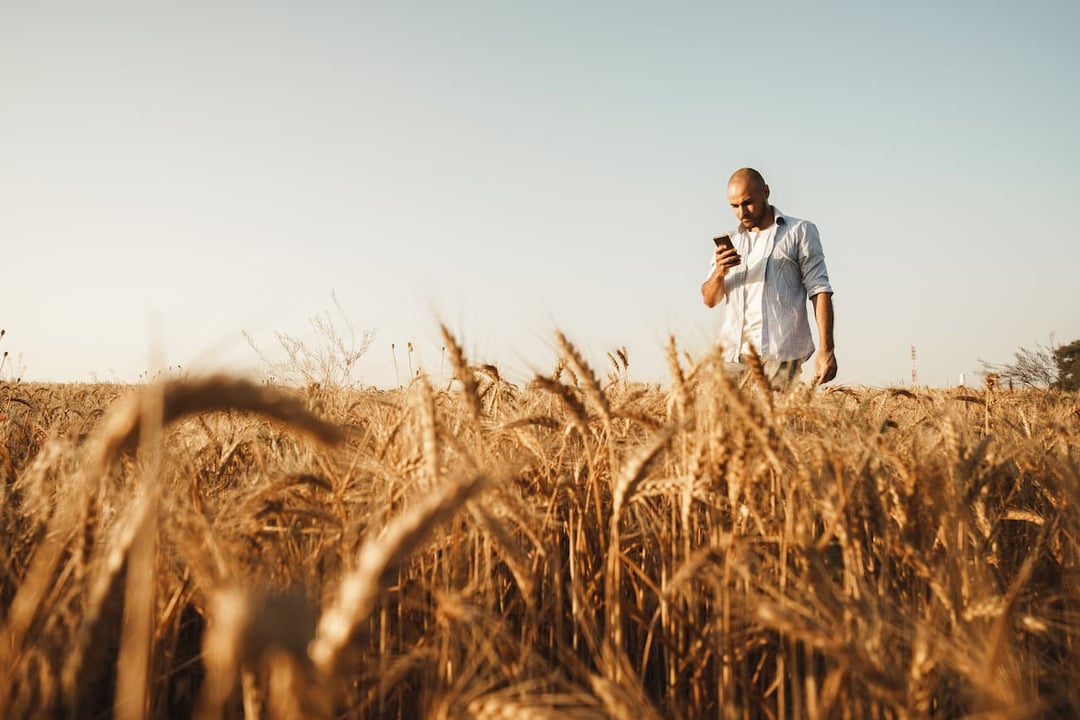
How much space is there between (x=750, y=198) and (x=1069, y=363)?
23272 mm

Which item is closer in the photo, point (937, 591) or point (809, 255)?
point (937, 591)

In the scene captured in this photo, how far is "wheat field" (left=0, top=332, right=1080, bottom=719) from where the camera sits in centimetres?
77

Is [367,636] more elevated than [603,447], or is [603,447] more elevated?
[603,447]

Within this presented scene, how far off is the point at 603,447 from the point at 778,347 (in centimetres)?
256

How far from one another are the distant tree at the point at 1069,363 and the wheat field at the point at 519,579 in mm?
22801

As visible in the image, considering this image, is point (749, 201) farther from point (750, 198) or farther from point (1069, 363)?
point (1069, 363)

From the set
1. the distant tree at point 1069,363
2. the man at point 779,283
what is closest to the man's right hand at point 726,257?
the man at point 779,283

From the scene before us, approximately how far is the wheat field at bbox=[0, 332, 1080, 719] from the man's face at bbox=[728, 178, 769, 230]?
230cm

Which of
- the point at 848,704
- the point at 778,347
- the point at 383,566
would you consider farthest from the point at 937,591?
the point at 778,347

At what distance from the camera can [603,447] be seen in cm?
203

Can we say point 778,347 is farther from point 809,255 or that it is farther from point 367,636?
point 367,636

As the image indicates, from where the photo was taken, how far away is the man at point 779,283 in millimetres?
4133

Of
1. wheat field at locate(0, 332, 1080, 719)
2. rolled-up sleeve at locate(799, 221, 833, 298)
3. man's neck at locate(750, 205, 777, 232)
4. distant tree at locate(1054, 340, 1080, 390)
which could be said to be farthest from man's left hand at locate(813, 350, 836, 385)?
distant tree at locate(1054, 340, 1080, 390)

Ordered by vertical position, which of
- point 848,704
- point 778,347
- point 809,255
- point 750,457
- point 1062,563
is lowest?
point 848,704
